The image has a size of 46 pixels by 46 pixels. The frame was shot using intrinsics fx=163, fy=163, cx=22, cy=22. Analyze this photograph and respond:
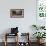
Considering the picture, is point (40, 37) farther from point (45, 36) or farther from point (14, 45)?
point (14, 45)

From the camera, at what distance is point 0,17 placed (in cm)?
722

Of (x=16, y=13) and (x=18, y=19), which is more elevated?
(x=16, y=13)

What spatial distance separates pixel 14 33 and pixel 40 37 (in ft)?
3.67

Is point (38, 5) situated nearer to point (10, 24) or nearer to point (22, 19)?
point (22, 19)

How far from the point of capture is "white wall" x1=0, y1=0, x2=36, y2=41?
7.18m

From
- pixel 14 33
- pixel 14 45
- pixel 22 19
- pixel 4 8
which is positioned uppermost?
pixel 4 8

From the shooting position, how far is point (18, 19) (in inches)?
285

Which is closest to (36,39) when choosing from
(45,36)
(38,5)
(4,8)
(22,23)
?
(45,36)

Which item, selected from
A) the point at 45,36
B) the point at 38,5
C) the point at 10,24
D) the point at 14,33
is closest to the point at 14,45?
the point at 14,33

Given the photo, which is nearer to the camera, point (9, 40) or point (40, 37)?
→ point (40, 37)

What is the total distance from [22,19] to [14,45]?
1.25m

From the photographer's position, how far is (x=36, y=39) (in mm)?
7324

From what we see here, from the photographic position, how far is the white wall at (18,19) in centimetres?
718

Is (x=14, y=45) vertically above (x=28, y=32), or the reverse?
(x=28, y=32)
